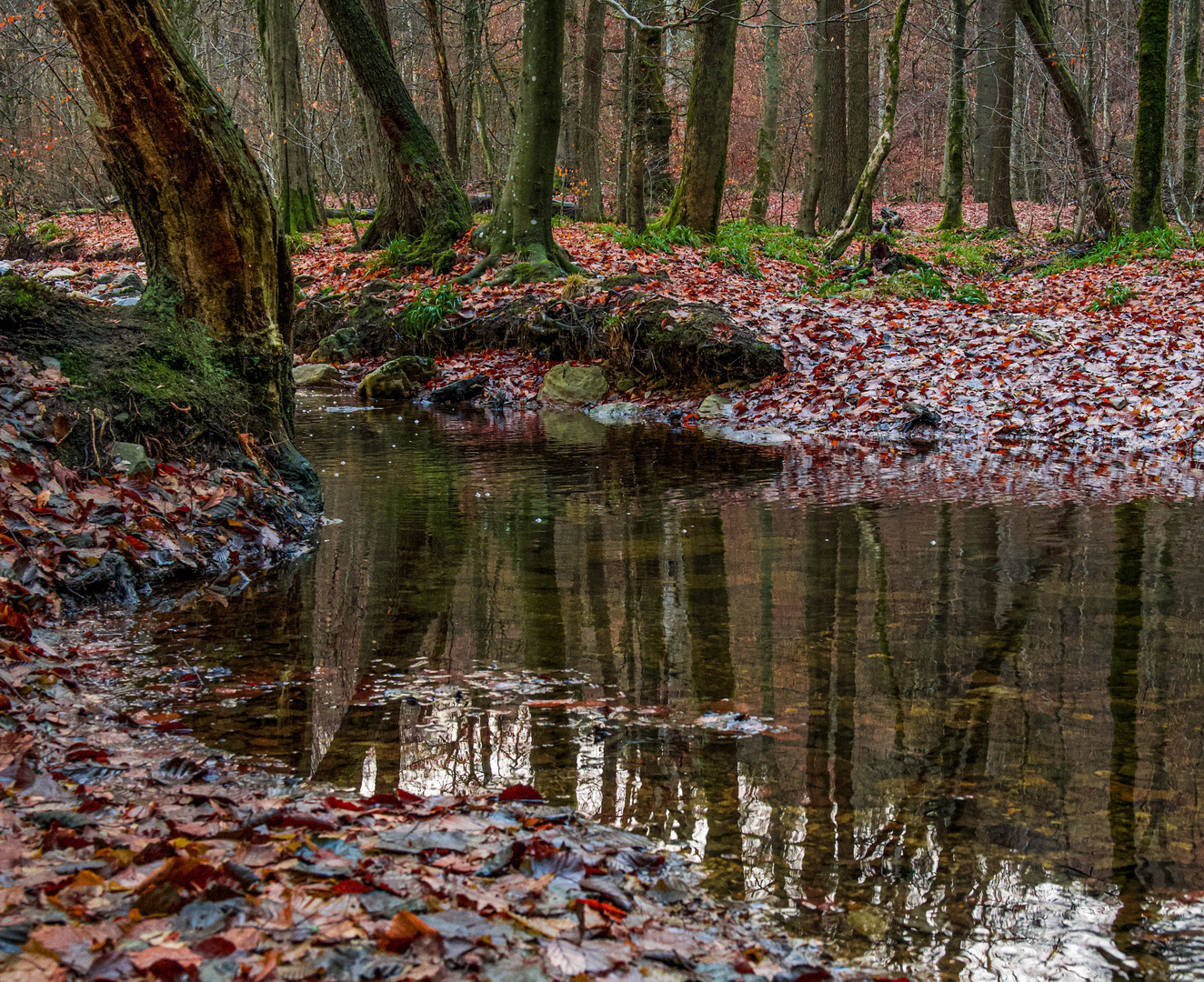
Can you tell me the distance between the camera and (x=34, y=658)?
321 cm

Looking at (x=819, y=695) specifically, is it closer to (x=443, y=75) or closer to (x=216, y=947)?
(x=216, y=947)

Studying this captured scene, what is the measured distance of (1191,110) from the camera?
2088 cm

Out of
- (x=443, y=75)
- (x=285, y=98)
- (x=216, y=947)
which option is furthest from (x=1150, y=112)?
(x=216, y=947)

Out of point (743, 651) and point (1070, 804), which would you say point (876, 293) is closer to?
point (743, 651)

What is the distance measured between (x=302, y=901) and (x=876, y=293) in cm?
1196

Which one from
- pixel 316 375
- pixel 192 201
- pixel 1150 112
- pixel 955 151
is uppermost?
pixel 955 151

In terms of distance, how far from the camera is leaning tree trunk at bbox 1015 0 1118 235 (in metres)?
15.8


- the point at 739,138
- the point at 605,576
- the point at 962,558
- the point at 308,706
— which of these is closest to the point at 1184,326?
the point at 962,558

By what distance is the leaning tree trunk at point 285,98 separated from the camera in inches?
680

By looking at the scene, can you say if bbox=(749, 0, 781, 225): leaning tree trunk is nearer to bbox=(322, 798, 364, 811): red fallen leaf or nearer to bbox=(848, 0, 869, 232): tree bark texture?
bbox=(848, 0, 869, 232): tree bark texture

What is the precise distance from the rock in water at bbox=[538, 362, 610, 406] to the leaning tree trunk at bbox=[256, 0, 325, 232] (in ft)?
28.6

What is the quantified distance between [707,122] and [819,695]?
13719 mm

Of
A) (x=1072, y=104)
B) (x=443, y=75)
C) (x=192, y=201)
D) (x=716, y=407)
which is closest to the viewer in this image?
(x=192, y=201)

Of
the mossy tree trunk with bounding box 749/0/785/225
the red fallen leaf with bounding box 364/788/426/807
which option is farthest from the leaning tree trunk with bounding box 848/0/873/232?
the red fallen leaf with bounding box 364/788/426/807
